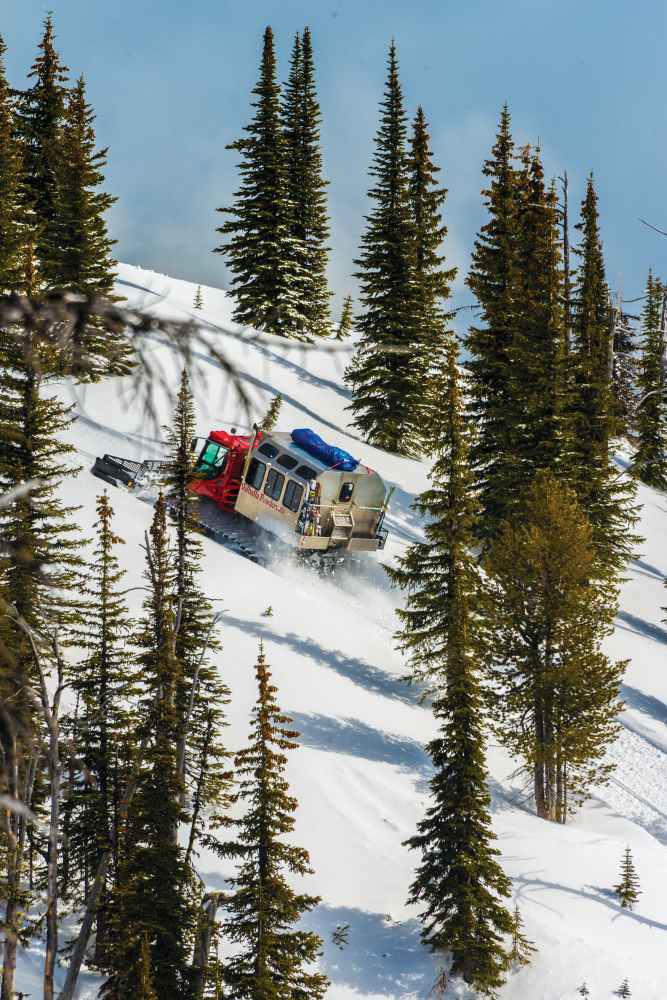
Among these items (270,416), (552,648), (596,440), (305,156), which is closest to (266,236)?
(305,156)

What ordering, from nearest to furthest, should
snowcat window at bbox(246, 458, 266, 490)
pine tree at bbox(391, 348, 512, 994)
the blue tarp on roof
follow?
pine tree at bbox(391, 348, 512, 994)
the blue tarp on roof
snowcat window at bbox(246, 458, 266, 490)

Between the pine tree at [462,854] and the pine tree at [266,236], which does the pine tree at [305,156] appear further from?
the pine tree at [462,854]

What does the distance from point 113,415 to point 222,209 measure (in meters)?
18.2

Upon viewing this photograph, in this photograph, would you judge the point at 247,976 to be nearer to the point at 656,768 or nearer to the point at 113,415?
the point at 656,768

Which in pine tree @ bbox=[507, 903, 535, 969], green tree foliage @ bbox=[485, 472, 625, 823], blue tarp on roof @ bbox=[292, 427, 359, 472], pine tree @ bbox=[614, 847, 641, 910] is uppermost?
blue tarp on roof @ bbox=[292, 427, 359, 472]

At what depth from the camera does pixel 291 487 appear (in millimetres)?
26547

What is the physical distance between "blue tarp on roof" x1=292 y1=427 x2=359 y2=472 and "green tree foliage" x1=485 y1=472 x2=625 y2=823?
222 inches

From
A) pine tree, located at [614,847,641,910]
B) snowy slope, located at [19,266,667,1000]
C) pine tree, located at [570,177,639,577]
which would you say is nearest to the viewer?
snowy slope, located at [19,266,667,1000]

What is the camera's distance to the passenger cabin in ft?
87.1

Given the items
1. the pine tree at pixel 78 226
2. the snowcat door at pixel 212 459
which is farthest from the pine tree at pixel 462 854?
the pine tree at pixel 78 226

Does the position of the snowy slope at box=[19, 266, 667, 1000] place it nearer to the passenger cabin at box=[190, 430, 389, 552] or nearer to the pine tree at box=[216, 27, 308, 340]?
the passenger cabin at box=[190, 430, 389, 552]

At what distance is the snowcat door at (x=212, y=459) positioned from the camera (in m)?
28.7

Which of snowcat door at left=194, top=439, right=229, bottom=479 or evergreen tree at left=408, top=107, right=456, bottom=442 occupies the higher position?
evergreen tree at left=408, top=107, right=456, bottom=442

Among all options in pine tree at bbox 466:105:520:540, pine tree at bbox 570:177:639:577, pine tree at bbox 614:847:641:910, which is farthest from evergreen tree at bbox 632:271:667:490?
pine tree at bbox 614:847:641:910
